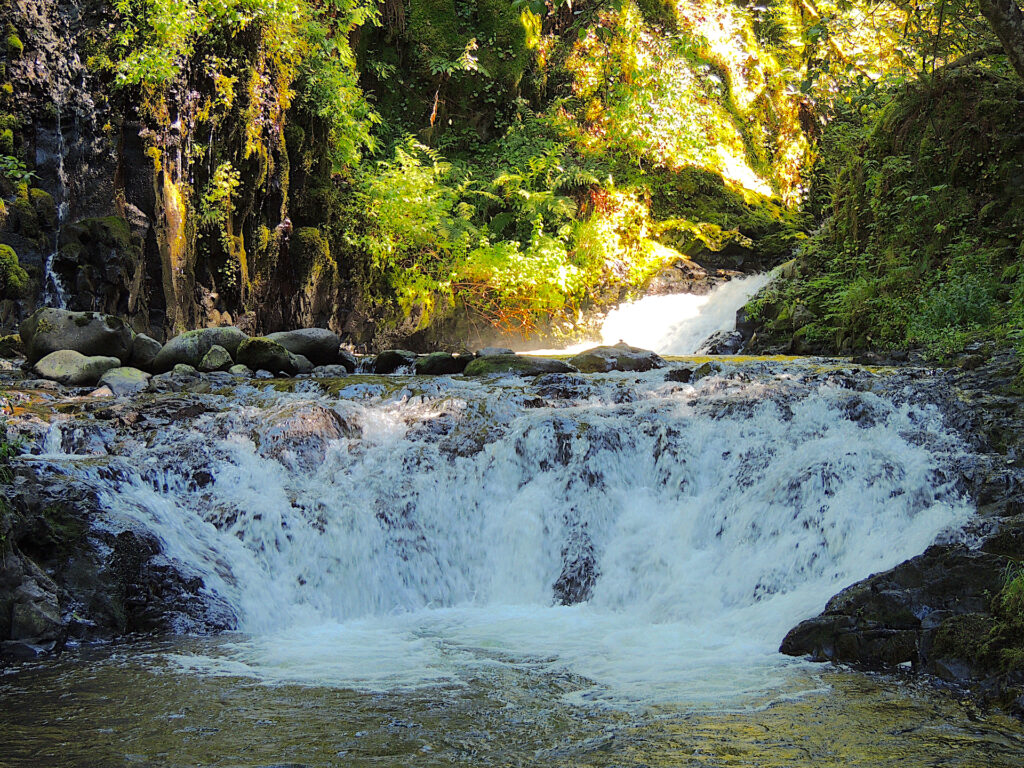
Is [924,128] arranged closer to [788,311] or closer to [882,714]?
[788,311]

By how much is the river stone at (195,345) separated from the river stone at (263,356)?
180 mm

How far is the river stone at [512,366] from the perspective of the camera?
415 inches

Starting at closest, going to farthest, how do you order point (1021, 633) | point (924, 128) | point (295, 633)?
point (1021, 633) → point (295, 633) → point (924, 128)

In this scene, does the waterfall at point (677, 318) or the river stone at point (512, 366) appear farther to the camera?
the waterfall at point (677, 318)

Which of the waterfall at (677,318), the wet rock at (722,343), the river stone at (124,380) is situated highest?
the waterfall at (677,318)

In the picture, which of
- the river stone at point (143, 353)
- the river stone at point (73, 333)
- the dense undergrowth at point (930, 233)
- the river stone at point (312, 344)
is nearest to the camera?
the river stone at point (73, 333)

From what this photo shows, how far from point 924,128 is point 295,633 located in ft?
39.7

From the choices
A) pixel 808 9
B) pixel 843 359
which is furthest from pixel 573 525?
pixel 808 9

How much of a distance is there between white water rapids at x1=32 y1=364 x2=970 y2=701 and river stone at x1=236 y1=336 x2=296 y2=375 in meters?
2.04

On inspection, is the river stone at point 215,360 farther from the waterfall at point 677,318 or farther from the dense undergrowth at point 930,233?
the dense undergrowth at point 930,233

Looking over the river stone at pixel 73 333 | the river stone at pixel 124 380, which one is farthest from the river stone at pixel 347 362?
the river stone at pixel 124 380

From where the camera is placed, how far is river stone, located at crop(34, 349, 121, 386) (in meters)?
8.80

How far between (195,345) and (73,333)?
141 centimetres

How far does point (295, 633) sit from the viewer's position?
17.9 feet
